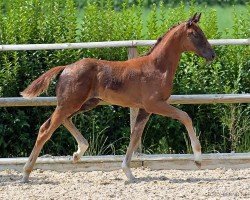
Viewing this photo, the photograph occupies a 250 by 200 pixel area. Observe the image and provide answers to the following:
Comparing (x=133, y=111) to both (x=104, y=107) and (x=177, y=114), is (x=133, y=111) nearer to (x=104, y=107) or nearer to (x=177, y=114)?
(x=104, y=107)

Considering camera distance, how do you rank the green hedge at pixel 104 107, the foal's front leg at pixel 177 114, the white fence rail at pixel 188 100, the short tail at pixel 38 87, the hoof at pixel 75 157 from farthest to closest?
the green hedge at pixel 104 107, the white fence rail at pixel 188 100, the hoof at pixel 75 157, the short tail at pixel 38 87, the foal's front leg at pixel 177 114

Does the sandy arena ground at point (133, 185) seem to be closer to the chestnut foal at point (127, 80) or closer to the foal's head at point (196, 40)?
the chestnut foal at point (127, 80)

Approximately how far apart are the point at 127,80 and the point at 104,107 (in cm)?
164

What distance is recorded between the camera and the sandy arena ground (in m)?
9.95

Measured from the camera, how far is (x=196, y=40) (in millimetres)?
10570

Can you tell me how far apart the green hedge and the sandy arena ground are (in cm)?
96

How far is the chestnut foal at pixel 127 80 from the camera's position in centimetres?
1055

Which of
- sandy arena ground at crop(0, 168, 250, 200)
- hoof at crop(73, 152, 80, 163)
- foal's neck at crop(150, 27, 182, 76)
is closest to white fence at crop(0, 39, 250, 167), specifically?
sandy arena ground at crop(0, 168, 250, 200)

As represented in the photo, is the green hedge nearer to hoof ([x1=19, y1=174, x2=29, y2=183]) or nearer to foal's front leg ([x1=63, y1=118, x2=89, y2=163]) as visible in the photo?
foal's front leg ([x1=63, y1=118, x2=89, y2=163])

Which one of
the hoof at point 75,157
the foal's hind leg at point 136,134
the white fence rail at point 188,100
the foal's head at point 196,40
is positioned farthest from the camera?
the white fence rail at point 188,100

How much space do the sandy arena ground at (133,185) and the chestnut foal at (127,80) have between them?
0.86ft

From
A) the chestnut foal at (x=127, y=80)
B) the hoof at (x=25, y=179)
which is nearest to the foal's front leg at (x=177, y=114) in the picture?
the chestnut foal at (x=127, y=80)

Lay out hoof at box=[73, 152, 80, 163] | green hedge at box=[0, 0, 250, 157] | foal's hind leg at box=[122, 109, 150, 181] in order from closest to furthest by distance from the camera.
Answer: foal's hind leg at box=[122, 109, 150, 181] < hoof at box=[73, 152, 80, 163] < green hedge at box=[0, 0, 250, 157]

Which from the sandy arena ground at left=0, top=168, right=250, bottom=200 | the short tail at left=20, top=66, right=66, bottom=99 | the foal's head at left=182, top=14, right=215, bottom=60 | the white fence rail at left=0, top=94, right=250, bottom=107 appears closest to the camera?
the sandy arena ground at left=0, top=168, right=250, bottom=200
